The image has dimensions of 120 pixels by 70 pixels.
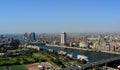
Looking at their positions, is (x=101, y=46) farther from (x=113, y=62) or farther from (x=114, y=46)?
(x=113, y=62)

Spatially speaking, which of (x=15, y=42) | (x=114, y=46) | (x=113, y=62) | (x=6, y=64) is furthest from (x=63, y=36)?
(x=6, y=64)

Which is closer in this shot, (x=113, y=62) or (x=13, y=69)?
(x=13, y=69)

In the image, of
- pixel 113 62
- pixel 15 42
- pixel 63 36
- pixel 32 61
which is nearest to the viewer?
pixel 32 61

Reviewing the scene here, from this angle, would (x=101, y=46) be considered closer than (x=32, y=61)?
No

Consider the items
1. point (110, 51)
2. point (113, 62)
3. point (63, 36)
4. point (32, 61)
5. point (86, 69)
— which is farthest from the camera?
point (63, 36)

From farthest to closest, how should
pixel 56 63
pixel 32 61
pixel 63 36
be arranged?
1. pixel 63 36
2. pixel 32 61
3. pixel 56 63

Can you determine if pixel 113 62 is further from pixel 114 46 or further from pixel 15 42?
pixel 15 42

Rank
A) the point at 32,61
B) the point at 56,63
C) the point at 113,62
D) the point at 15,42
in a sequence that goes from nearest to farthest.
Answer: the point at 56,63 < the point at 32,61 < the point at 113,62 < the point at 15,42

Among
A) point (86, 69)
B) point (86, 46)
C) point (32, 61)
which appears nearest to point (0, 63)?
point (32, 61)
